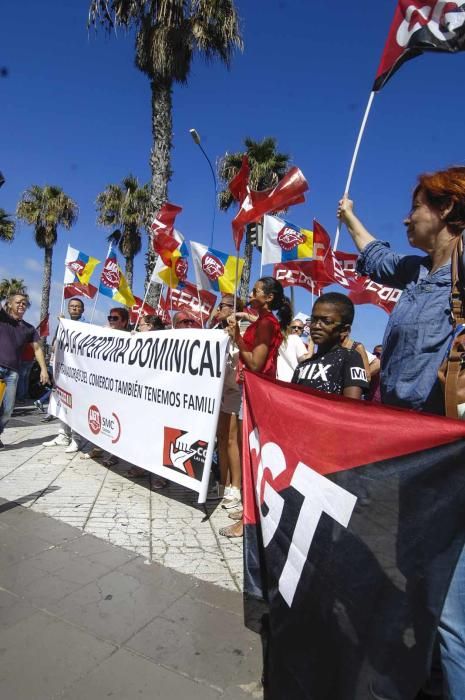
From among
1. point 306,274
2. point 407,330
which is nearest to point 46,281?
point 306,274

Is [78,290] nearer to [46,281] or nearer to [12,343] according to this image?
[12,343]

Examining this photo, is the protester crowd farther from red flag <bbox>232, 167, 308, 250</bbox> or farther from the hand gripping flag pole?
red flag <bbox>232, 167, 308, 250</bbox>

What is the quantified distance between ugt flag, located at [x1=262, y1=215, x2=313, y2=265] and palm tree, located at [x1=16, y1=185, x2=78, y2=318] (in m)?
21.2

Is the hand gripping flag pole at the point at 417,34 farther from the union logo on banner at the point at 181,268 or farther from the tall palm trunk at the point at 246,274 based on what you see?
the tall palm trunk at the point at 246,274

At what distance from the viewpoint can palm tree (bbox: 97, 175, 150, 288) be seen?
25.3 meters

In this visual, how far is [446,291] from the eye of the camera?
5.46 ft

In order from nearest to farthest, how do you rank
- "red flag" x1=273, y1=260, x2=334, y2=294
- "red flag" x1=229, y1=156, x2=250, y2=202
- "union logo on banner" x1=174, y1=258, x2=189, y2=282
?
"red flag" x1=229, y1=156, x2=250, y2=202 < "union logo on banner" x1=174, y1=258, x2=189, y2=282 < "red flag" x1=273, y1=260, x2=334, y2=294

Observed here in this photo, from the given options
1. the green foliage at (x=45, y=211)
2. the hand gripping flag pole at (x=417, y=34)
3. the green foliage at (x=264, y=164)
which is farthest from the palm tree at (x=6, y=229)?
the hand gripping flag pole at (x=417, y=34)

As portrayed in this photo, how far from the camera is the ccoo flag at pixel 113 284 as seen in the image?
9047 mm

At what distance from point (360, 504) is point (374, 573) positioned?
211 mm

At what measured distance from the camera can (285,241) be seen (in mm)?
7945

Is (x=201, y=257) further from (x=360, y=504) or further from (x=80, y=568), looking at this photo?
(x=360, y=504)

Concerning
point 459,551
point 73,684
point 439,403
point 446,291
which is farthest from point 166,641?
point 446,291

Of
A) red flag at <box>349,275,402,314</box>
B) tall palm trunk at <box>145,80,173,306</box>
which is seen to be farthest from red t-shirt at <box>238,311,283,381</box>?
tall palm trunk at <box>145,80,173,306</box>
